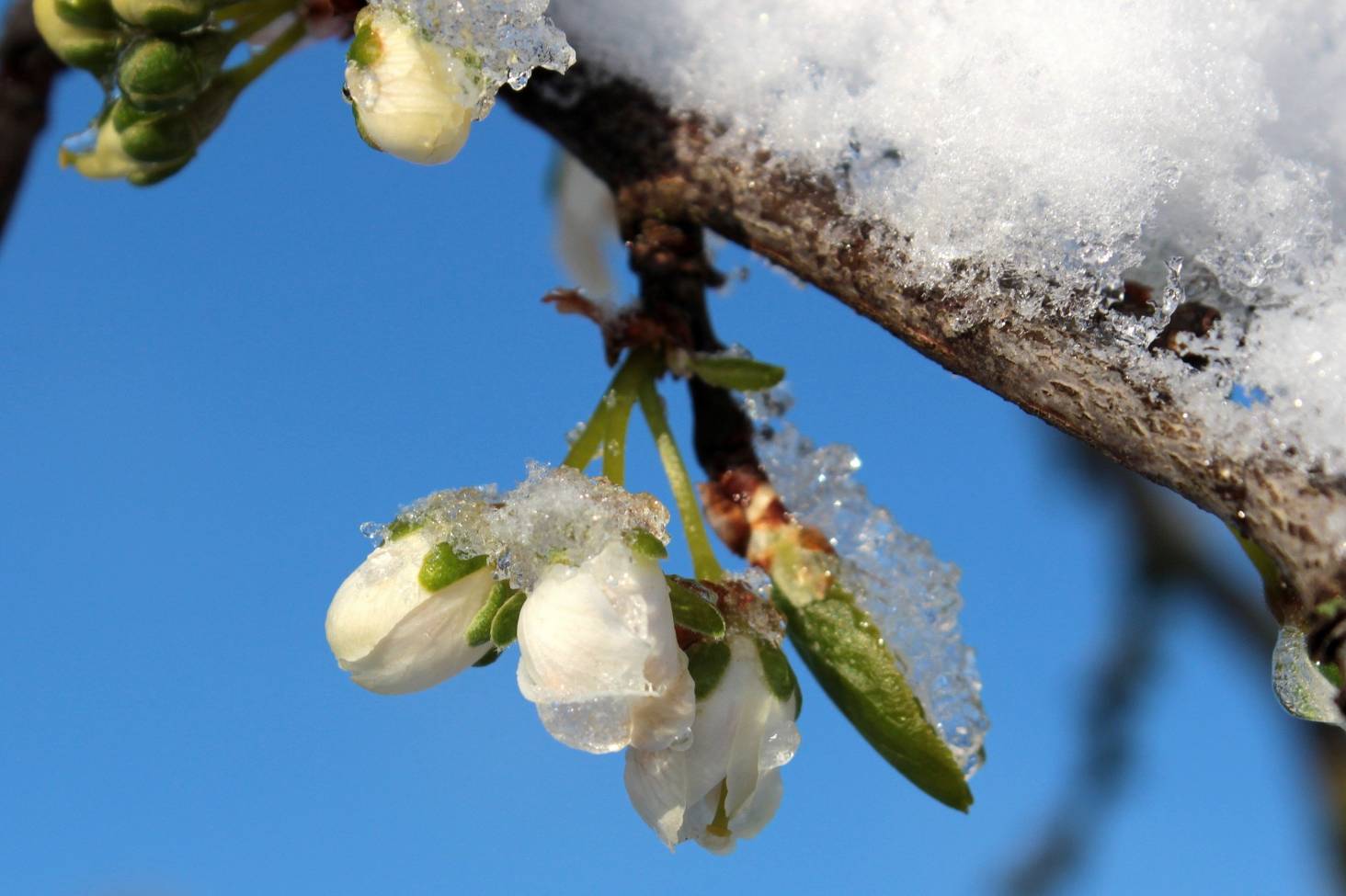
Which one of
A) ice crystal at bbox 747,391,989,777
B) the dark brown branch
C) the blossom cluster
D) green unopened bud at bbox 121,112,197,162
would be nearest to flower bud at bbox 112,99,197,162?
green unopened bud at bbox 121,112,197,162

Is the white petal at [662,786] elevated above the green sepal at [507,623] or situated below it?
below

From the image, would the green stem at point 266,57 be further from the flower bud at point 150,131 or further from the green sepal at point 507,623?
the green sepal at point 507,623

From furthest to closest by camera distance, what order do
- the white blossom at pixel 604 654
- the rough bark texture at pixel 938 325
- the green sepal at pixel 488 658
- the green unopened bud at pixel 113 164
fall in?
the green unopened bud at pixel 113 164
the green sepal at pixel 488 658
the white blossom at pixel 604 654
the rough bark texture at pixel 938 325

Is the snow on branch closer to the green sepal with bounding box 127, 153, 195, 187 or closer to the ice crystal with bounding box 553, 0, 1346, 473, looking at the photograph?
the ice crystal with bounding box 553, 0, 1346, 473

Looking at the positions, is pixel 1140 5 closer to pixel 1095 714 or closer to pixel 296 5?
pixel 296 5

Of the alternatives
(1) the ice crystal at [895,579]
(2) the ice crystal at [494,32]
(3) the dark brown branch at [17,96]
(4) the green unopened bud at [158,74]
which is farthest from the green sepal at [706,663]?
(3) the dark brown branch at [17,96]
